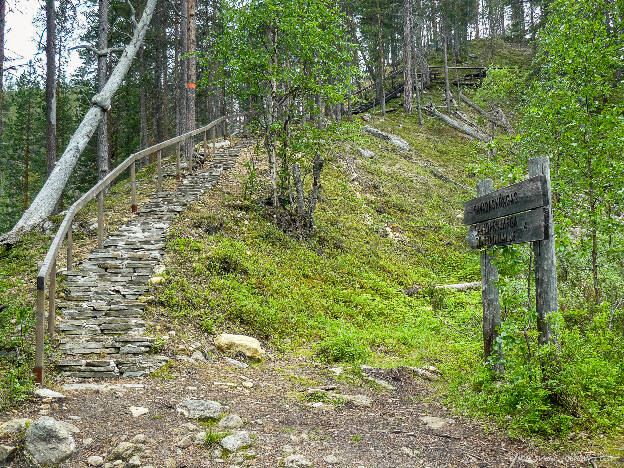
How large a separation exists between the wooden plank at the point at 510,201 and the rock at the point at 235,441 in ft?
11.8

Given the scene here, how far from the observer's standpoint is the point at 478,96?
1094 inches

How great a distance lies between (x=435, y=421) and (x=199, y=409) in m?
2.60

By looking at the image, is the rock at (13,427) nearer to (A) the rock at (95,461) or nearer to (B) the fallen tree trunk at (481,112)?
(A) the rock at (95,461)

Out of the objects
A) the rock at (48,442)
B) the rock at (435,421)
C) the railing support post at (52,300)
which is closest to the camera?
the rock at (48,442)

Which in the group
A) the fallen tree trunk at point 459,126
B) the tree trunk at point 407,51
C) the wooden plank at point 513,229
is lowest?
the wooden plank at point 513,229

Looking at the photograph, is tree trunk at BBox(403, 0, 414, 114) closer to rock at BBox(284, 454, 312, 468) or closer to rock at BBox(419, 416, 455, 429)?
rock at BBox(419, 416, 455, 429)

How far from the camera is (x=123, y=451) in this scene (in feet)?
12.3

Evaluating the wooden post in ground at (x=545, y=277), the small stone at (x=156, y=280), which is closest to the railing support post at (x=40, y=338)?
the small stone at (x=156, y=280)

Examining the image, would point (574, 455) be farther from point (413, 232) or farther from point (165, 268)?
point (413, 232)

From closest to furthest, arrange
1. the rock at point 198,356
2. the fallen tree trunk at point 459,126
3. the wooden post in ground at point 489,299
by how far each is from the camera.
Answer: the wooden post in ground at point 489,299
the rock at point 198,356
the fallen tree trunk at point 459,126

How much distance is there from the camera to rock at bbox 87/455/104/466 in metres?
3.65

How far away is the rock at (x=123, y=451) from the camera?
12.2 feet

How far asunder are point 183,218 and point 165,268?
8.68 ft

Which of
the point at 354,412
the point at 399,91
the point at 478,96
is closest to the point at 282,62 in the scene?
the point at 354,412
